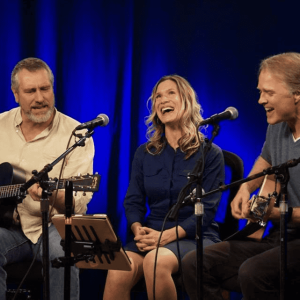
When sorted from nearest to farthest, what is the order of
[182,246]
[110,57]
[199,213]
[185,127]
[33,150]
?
1. [199,213]
2. [182,246]
3. [185,127]
4. [33,150]
5. [110,57]

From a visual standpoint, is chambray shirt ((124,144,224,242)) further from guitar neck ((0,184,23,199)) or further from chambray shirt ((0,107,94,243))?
guitar neck ((0,184,23,199))

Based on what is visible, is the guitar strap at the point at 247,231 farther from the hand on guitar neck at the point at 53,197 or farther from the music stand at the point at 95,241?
the hand on guitar neck at the point at 53,197

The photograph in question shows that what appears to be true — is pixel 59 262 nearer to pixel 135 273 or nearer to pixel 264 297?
pixel 135 273

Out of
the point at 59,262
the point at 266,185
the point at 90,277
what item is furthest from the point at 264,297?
the point at 90,277

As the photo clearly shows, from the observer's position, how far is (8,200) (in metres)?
3.55

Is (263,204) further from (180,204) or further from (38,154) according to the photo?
(38,154)

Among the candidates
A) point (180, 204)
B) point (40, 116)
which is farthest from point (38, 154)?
point (180, 204)

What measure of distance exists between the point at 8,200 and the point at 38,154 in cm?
40

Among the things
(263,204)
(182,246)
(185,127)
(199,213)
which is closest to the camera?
(199,213)

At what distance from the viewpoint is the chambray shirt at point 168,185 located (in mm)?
3459

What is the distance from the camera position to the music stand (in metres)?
2.62

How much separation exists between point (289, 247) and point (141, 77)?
7.25 feet

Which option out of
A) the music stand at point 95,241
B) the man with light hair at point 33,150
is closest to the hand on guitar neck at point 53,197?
the man with light hair at point 33,150

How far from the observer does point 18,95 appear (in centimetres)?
393
